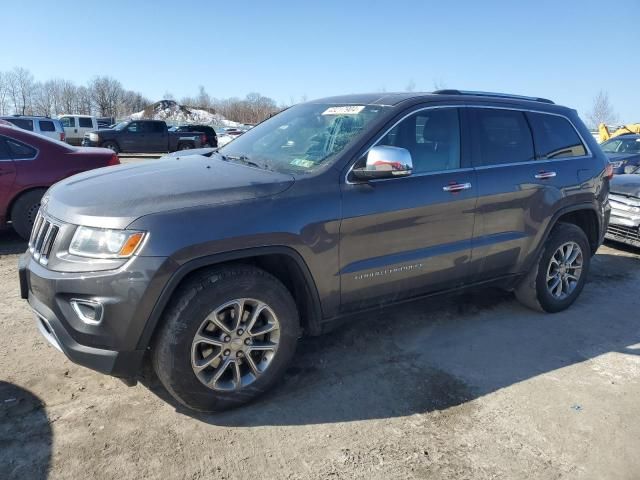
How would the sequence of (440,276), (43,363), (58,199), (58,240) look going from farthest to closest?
1. (440,276)
2. (43,363)
3. (58,199)
4. (58,240)

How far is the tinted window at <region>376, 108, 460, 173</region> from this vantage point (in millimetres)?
3514

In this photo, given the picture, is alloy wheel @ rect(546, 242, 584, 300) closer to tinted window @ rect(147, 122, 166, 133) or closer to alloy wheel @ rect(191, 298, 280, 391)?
alloy wheel @ rect(191, 298, 280, 391)

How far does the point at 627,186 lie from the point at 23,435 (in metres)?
7.58

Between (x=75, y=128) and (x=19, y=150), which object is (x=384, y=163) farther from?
(x=75, y=128)

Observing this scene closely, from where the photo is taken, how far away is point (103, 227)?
259cm

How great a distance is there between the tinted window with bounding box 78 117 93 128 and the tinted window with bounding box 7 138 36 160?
26.8 meters

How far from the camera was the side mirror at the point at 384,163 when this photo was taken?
3066mm

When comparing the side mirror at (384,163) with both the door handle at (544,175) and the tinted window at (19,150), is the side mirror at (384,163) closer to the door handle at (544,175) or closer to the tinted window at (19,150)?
the door handle at (544,175)

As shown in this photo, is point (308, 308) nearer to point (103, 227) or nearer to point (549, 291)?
point (103, 227)

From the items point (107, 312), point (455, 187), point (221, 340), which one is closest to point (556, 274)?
point (455, 187)

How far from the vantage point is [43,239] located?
9.52ft

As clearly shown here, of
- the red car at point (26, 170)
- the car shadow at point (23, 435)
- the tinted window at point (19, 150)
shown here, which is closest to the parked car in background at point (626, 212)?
the car shadow at point (23, 435)

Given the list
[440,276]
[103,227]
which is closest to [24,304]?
[103,227]

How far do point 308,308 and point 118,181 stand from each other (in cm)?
142
